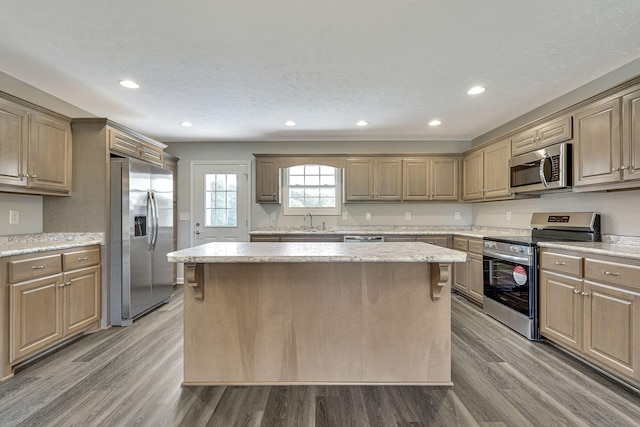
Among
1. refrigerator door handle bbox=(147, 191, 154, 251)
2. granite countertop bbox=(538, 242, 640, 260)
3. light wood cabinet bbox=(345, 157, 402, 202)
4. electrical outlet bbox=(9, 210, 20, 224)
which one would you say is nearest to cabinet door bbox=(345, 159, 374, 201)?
light wood cabinet bbox=(345, 157, 402, 202)

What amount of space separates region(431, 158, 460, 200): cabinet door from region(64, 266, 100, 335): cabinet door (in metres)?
4.71

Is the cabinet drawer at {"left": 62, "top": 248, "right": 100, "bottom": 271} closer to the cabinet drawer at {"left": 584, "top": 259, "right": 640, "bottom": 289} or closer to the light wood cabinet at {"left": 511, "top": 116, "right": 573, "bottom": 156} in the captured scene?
the cabinet drawer at {"left": 584, "top": 259, "right": 640, "bottom": 289}

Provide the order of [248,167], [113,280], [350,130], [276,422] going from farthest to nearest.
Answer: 1. [248,167]
2. [350,130]
3. [113,280]
4. [276,422]

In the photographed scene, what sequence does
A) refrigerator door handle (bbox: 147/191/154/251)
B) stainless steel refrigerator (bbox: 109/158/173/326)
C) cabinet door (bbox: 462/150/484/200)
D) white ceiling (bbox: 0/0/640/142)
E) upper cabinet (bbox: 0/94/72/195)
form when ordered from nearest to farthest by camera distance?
white ceiling (bbox: 0/0/640/142)
upper cabinet (bbox: 0/94/72/195)
stainless steel refrigerator (bbox: 109/158/173/326)
refrigerator door handle (bbox: 147/191/154/251)
cabinet door (bbox: 462/150/484/200)

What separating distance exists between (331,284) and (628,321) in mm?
2047

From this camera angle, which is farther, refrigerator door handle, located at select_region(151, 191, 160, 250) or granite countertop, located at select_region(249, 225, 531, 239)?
granite countertop, located at select_region(249, 225, 531, 239)

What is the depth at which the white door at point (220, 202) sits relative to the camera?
535cm

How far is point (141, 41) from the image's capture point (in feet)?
7.55

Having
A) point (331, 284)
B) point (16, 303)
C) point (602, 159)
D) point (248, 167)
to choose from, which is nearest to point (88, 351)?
point (16, 303)

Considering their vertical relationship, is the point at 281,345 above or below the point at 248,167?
below

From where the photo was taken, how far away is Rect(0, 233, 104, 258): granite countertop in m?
2.60

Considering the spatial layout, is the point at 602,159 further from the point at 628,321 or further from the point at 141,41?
the point at 141,41

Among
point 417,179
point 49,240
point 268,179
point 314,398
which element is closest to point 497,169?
point 417,179

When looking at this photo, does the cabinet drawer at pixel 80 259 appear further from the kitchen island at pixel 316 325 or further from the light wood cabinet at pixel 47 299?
the kitchen island at pixel 316 325
